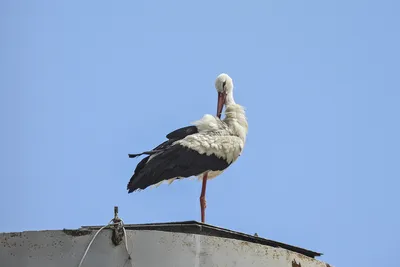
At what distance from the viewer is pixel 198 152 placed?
1233cm

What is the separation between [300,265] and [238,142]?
18.2 ft

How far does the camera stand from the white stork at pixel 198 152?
11680 millimetres

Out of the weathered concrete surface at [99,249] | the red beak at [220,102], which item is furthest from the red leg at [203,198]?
the weathered concrete surface at [99,249]

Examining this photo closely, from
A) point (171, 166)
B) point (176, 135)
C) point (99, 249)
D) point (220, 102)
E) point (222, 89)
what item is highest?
point (222, 89)

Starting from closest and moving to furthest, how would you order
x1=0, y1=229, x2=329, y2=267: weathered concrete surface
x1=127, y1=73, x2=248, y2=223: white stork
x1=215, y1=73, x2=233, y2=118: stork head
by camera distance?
x1=0, y1=229, x2=329, y2=267: weathered concrete surface < x1=127, y1=73, x2=248, y2=223: white stork < x1=215, y1=73, x2=233, y2=118: stork head

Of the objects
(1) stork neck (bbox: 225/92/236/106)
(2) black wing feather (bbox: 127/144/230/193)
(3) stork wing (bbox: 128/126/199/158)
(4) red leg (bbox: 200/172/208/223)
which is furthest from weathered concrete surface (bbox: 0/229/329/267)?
(1) stork neck (bbox: 225/92/236/106)

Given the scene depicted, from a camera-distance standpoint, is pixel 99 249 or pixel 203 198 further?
pixel 203 198

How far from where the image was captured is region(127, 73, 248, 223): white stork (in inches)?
460

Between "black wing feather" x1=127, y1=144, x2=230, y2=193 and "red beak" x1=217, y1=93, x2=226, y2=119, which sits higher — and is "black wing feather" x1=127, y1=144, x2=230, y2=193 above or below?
below

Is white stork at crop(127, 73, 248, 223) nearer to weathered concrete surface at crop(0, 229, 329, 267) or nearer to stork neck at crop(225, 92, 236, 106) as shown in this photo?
stork neck at crop(225, 92, 236, 106)

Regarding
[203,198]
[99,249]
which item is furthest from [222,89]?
[99,249]

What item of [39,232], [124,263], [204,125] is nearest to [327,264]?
[124,263]

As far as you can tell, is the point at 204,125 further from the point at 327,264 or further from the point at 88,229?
the point at 88,229

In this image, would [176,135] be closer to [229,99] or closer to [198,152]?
[198,152]
